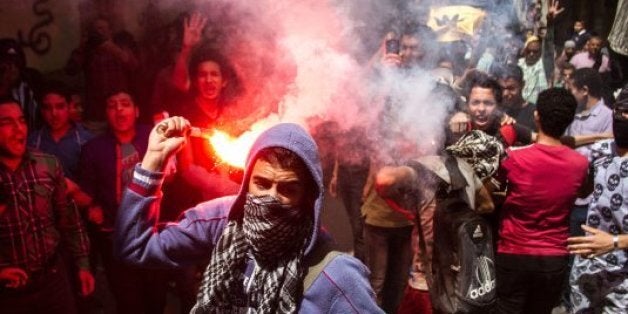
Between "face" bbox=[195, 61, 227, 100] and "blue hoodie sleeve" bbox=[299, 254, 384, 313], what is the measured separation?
10.4 feet

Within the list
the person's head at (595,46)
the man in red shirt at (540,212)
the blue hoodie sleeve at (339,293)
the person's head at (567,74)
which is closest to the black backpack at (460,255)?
the man in red shirt at (540,212)

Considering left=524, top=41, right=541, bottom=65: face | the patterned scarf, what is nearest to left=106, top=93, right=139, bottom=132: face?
the patterned scarf

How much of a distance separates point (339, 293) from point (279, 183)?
1.69ft

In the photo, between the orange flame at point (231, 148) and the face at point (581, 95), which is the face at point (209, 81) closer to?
the orange flame at point (231, 148)

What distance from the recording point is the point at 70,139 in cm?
500

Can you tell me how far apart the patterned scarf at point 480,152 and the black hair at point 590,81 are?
3759mm

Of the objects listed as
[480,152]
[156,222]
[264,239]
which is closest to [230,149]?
[156,222]

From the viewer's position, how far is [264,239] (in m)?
2.45

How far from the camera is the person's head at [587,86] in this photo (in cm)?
702

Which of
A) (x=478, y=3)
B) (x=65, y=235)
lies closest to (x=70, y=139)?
(x=65, y=235)

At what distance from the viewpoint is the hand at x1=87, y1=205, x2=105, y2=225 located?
481 cm

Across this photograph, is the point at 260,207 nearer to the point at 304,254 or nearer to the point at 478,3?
the point at 304,254

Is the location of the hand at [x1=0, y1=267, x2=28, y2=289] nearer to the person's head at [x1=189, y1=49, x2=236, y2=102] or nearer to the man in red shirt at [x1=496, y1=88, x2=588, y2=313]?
the person's head at [x1=189, y1=49, x2=236, y2=102]

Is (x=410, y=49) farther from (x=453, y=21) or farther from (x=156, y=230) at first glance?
(x=156, y=230)
